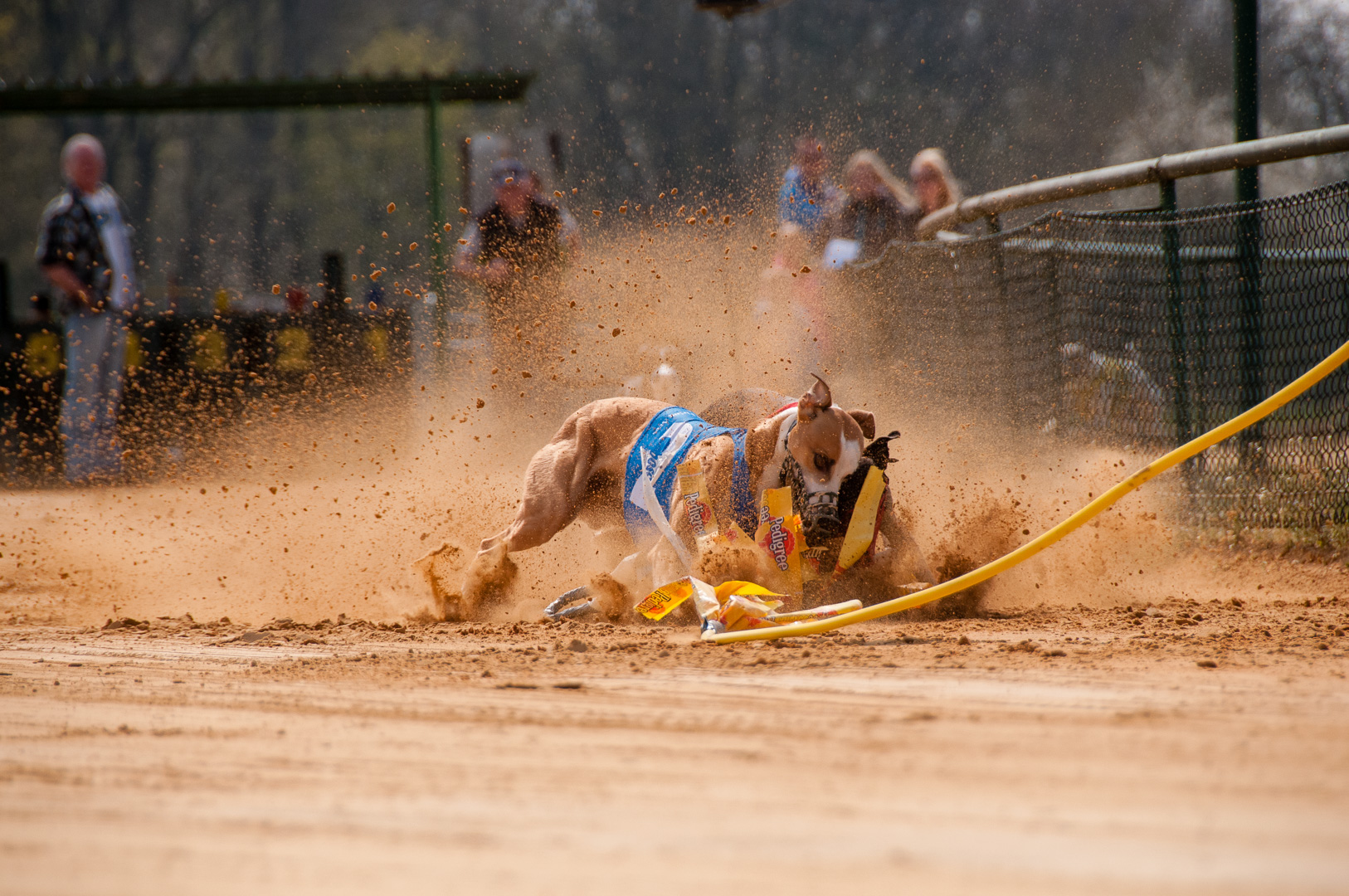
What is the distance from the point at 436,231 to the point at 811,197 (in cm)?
411

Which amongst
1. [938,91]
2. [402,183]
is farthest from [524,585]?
[402,183]

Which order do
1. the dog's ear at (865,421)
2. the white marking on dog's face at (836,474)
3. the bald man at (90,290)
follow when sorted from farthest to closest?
1. the bald man at (90,290)
2. the dog's ear at (865,421)
3. the white marking on dog's face at (836,474)

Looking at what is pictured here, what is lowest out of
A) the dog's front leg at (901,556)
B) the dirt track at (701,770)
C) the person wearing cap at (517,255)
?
the dirt track at (701,770)

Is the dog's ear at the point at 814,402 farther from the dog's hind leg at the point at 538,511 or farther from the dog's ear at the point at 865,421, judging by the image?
the dog's hind leg at the point at 538,511

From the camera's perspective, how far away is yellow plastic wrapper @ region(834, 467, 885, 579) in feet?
17.7

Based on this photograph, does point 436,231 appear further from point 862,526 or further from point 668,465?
point 862,526

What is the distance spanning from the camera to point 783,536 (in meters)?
5.36

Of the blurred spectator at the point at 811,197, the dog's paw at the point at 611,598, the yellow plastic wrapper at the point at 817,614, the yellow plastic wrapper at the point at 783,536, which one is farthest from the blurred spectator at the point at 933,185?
the yellow plastic wrapper at the point at 817,614

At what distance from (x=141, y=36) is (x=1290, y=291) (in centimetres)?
4381

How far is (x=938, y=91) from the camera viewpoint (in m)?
34.4

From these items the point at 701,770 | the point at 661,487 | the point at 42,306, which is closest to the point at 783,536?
the point at 661,487

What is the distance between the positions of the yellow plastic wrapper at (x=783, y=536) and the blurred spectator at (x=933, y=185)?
539 centimetres

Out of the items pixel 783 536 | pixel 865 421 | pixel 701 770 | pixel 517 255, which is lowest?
pixel 701 770

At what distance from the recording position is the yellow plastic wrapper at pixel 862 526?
5.41 metres
